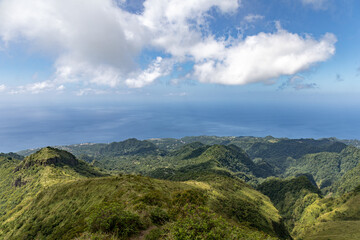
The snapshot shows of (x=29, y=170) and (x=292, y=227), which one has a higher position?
(x=29, y=170)

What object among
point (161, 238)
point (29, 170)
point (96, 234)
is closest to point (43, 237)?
point (96, 234)

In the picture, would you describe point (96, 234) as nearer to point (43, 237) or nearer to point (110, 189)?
point (110, 189)

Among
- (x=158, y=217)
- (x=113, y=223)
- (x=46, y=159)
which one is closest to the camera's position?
(x=113, y=223)

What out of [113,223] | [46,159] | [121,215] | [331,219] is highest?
[121,215]

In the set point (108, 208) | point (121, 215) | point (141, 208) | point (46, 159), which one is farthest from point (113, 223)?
point (46, 159)

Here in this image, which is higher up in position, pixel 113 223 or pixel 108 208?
pixel 108 208

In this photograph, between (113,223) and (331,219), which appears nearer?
(113,223)

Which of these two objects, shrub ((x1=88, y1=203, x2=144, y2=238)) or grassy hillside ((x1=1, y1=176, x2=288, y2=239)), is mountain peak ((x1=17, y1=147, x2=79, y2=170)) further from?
shrub ((x1=88, y1=203, x2=144, y2=238))

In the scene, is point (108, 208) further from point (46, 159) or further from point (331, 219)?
point (331, 219)

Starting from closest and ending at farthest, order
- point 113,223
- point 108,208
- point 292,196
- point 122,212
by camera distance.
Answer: point 113,223 < point 122,212 < point 108,208 < point 292,196

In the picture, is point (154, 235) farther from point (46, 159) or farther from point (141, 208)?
point (46, 159)

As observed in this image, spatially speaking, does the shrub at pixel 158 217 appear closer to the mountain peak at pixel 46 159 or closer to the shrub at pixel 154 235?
the shrub at pixel 154 235
